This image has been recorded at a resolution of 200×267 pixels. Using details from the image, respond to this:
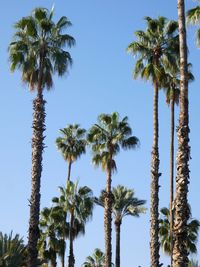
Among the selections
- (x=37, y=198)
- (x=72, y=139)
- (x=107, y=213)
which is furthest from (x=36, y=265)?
(x=72, y=139)

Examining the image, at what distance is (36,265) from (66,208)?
74.3 feet

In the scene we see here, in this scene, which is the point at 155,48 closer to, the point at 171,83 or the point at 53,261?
the point at 171,83

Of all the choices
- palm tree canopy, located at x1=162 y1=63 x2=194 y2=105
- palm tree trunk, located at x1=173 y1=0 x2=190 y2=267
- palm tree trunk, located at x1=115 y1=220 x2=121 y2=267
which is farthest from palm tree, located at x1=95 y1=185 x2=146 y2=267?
palm tree trunk, located at x1=173 y1=0 x2=190 y2=267

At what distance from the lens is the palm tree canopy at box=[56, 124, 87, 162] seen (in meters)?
57.0

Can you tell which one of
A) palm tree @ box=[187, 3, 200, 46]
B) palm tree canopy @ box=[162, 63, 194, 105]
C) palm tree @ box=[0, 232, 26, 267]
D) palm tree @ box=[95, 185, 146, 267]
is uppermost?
palm tree canopy @ box=[162, 63, 194, 105]

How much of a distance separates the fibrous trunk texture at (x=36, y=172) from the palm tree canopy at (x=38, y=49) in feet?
6.90

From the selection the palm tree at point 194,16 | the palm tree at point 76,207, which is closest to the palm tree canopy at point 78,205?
the palm tree at point 76,207

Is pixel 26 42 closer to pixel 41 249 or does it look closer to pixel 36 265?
pixel 36 265

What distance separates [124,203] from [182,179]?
97.2 ft

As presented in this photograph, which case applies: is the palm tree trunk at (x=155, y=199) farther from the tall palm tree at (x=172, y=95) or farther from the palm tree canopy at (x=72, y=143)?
the palm tree canopy at (x=72, y=143)

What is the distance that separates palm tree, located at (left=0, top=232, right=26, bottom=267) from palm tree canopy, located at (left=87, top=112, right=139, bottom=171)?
15878mm

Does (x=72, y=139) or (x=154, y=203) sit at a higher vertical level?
(x=72, y=139)

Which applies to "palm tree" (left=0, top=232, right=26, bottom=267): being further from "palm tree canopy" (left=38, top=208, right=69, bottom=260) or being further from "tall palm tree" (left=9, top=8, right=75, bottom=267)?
"palm tree canopy" (left=38, top=208, right=69, bottom=260)

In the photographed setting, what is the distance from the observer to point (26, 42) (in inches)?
1297
